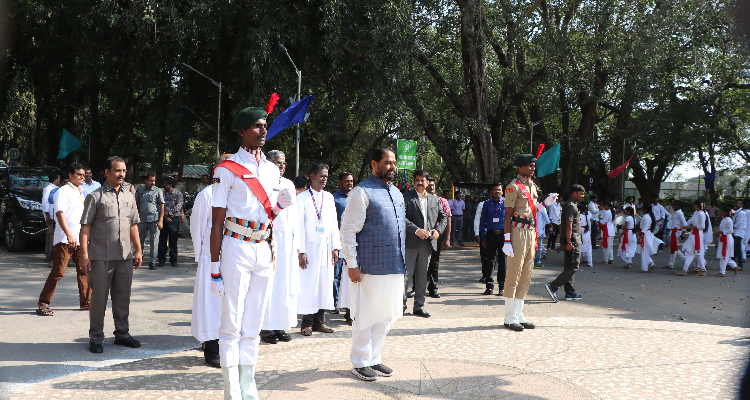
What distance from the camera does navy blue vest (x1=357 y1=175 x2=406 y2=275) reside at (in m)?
5.10

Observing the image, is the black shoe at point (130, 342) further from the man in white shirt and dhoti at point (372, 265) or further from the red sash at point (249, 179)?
the red sash at point (249, 179)

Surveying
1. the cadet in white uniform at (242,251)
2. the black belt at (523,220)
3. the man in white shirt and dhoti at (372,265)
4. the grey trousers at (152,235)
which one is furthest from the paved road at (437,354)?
the grey trousers at (152,235)

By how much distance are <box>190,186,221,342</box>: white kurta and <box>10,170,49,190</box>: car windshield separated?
1096cm

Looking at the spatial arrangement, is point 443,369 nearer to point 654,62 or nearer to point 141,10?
point 141,10

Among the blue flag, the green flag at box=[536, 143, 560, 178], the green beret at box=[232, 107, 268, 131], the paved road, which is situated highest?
the blue flag

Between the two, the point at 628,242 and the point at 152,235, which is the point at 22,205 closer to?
the point at 152,235

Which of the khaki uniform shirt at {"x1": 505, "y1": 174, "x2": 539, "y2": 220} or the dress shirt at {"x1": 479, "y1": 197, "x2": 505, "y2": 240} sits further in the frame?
the dress shirt at {"x1": 479, "y1": 197, "x2": 505, "y2": 240}

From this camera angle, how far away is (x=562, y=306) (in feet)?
30.1

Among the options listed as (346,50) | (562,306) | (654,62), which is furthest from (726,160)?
(562,306)

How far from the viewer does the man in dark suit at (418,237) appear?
8.27m

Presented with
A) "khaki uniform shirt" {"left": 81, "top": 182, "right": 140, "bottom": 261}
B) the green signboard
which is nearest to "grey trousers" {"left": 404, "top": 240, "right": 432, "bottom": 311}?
"khaki uniform shirt" {"left": 81, "top": 182, "right": 140, "bottom": 261}

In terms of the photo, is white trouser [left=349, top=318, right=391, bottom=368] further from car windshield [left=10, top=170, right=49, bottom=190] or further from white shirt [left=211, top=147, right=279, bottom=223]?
car windshield [left=10, top=170, right=49, bottom=190]

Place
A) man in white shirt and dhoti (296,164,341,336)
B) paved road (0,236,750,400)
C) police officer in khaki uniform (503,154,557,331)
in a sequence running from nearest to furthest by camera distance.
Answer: paved road (0,236,750,400), man in white shirt and dhoti (296,164,341,336), police officer in khaki uniform (503,154,557,331)

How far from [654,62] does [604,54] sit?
1.62m
